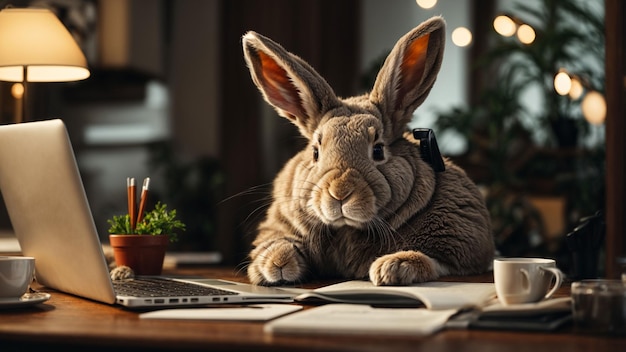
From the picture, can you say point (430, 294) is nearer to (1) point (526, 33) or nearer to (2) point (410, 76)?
(2) point (410, 76)

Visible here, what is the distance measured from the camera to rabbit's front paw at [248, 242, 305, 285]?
4.64ft

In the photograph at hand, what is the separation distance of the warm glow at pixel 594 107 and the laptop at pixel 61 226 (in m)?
2.39

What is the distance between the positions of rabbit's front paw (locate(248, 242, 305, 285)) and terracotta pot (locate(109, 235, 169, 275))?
9.4 inches

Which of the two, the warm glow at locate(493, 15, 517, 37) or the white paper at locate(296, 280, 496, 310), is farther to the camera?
the warm glow at locate(493, 15, 517, 37)

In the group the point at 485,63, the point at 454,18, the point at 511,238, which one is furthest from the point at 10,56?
the point at 454,18

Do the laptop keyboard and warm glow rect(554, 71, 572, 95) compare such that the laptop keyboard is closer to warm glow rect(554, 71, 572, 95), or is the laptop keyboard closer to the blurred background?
warm glow rect(554, 71, 572, 95)

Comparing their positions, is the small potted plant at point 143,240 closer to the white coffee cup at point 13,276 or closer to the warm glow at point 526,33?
the white coffee cup at point 13,276

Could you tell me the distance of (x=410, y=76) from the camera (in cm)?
148

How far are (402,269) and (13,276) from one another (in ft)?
1.91

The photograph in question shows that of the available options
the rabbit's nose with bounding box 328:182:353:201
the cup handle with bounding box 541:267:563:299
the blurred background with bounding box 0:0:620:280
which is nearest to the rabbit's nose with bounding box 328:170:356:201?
the rabbit's nose with bounding box 328:182:353:201

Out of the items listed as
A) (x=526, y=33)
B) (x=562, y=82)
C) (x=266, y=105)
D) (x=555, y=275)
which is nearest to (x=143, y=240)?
(x=555, y=275)

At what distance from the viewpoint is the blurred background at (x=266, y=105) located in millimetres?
3764

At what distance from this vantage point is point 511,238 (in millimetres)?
3422

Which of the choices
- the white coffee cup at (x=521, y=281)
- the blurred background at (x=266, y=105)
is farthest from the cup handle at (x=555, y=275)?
the blurred background at (x=266, y=105)
